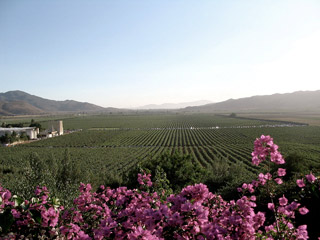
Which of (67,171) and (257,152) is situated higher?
(257,152)

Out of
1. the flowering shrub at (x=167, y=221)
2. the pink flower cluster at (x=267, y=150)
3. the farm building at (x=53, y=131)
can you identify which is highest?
the pink flower cluster at (x=267, y=150)

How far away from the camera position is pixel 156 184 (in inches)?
253

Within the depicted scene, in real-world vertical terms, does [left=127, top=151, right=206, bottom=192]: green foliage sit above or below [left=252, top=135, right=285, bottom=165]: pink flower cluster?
below

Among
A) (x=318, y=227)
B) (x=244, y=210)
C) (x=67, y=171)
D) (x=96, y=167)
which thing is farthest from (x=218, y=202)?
(x=96, y=167)

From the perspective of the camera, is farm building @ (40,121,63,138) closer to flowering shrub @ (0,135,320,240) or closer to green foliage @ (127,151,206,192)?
green foliage @ (127,151,206,192)

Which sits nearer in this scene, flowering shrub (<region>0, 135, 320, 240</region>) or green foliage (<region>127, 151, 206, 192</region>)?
flowering shrub (<region>0, 135, 320, 240</region>)

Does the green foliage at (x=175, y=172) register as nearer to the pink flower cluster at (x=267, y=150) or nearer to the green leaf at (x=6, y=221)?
the pink flower cluster at (x=267, y=150)

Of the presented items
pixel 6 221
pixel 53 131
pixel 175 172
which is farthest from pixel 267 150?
pixel 53 131

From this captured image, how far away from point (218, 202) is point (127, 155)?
145 feet

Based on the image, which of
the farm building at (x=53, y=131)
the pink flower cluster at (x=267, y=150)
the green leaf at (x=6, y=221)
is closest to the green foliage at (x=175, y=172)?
the pink flower cluster at (x=267, y=150)

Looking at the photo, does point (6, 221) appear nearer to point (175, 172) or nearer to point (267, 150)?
point (267, 150)

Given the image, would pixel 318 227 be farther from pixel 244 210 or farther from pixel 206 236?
pixel 206 236

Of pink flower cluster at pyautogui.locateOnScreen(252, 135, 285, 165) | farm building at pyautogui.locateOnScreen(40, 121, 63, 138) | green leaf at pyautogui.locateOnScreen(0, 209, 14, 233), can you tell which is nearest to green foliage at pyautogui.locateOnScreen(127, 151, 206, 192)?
pink flower cluster at pyautogui.locateOnScreen(252, 135, 285, 165)

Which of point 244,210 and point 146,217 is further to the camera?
point 244,210
